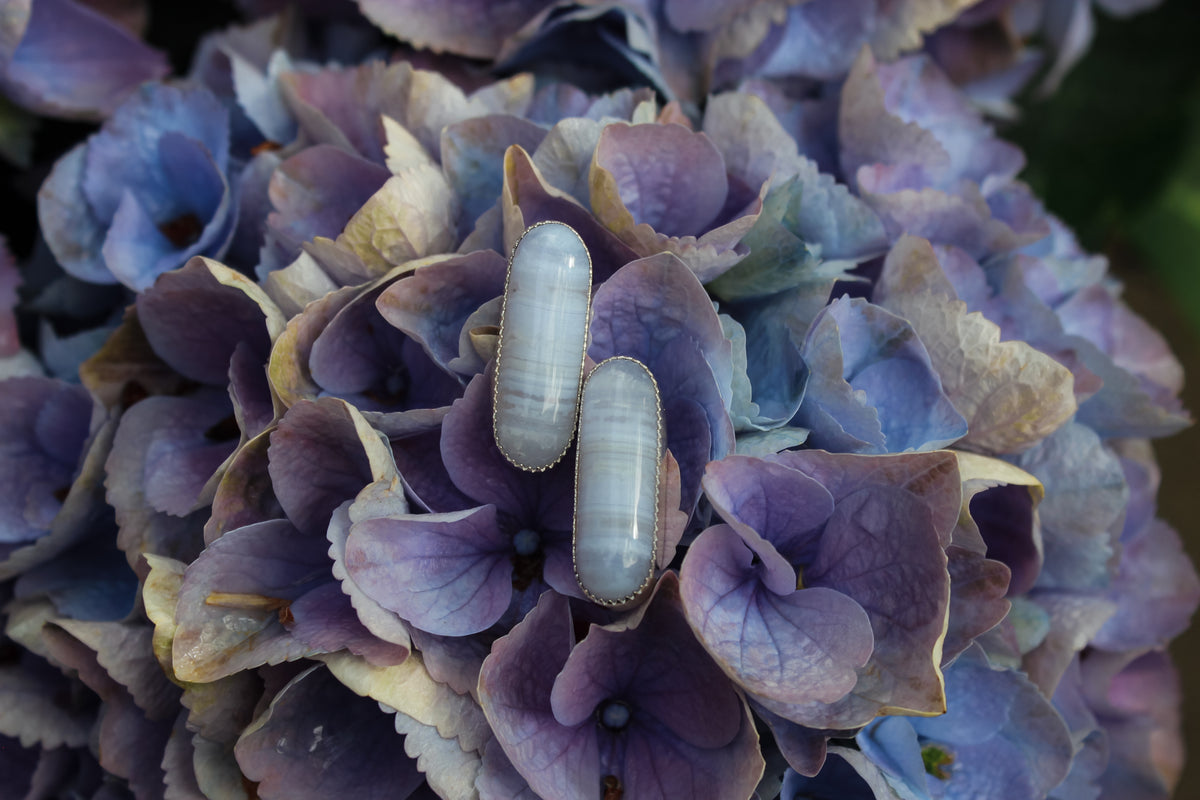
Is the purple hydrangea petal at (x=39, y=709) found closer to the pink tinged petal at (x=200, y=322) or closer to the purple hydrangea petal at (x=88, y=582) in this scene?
the purple hydrangea petal at (x=88, y=582)

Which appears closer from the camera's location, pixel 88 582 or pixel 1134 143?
pixel 88 582

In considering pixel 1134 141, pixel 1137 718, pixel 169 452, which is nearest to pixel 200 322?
pixel 169 452

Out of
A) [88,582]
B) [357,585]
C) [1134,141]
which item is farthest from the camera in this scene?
[1134,141]

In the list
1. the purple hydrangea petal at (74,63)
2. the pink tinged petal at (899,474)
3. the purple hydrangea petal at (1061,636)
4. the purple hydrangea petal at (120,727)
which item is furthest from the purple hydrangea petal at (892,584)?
the purple hydrangea petal at (74,63)

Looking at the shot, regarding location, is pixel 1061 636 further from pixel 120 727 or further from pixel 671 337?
pixel 120 727

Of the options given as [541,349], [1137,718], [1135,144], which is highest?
[541,349]

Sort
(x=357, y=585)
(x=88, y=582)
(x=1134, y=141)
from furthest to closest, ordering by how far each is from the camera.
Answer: (x=1134, y=141), (x=88, y=582), (x=357, y=585)

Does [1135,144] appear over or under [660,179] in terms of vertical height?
under
